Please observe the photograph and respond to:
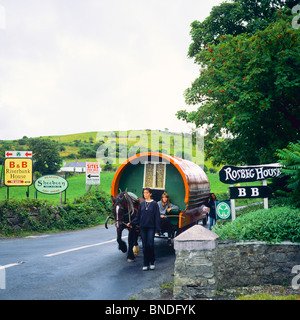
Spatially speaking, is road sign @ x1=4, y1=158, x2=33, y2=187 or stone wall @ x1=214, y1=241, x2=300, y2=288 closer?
stone wall @ x1=214, y1=241, x2=300, y2=288

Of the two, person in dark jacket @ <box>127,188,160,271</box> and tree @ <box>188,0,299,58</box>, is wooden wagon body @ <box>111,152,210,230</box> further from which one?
tree @ <box>188,0,299,58</box>

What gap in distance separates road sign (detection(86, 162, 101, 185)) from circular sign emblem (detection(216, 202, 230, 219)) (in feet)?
43.0

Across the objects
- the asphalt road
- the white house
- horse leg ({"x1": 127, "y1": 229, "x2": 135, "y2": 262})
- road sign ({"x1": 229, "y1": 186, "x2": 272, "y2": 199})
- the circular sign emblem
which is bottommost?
the asphalt road

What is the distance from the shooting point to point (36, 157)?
73.8 metres

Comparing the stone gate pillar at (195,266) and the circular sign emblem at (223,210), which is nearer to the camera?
the stone gate pillar at (195,266)

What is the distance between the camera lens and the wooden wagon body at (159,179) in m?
10.6

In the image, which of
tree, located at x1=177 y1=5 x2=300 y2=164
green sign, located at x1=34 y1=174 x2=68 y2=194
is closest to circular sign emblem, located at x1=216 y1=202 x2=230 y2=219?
tree, located at x1=177 y1=5 x2=300 y2=164

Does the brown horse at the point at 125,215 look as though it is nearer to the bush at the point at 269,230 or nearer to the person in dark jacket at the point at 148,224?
the person in dark jacket at the point at 148,224

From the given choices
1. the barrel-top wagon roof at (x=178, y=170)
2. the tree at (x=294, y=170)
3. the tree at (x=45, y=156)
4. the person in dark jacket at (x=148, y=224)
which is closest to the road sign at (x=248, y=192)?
the barrel-top wagon roof at (x=178, y=170)

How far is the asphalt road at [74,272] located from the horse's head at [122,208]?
1246 mm

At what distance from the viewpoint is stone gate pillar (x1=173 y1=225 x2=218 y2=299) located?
20.3 ft

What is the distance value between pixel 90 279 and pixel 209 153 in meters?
13.4
